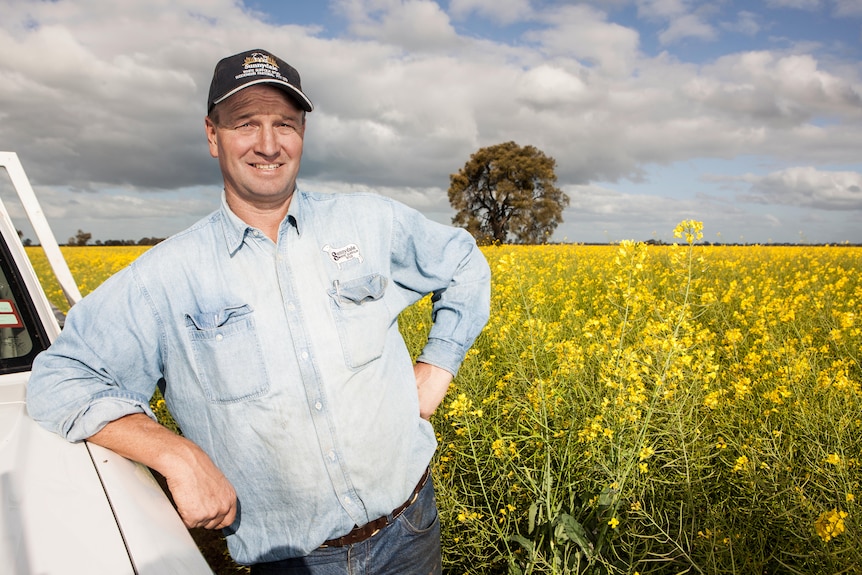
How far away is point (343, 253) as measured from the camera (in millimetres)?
1575

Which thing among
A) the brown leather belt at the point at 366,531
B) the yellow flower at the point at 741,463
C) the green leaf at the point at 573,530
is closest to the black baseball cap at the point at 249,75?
the brown leather belt at the point at 366,531

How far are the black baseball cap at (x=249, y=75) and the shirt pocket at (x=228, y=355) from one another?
0.61 m

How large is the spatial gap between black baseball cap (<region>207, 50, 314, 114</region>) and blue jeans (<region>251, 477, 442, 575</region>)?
127 cm

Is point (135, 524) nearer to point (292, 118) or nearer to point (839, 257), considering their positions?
point (292, 118)

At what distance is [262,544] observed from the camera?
1.44m

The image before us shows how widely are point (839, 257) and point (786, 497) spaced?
11893mm

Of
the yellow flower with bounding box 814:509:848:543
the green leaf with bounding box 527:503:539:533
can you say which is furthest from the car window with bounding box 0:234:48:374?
the yellow flower with bounding box 814:509:848:543

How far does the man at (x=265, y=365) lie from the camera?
1305 millimetres

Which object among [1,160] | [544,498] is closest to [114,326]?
[1,160]

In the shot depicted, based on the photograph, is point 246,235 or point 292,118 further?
point 292,118

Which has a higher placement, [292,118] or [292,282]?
[292,118]

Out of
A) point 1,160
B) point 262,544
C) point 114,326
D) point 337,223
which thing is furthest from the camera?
point 1,160

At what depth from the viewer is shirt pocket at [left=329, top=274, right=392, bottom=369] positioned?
1.46 metres

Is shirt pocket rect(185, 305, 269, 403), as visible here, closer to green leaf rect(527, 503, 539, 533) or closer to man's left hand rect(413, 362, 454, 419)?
man's left hand rect(413, 362, 454, 419)
